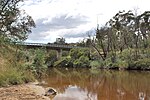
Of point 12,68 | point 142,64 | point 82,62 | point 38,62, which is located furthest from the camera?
point 82,62

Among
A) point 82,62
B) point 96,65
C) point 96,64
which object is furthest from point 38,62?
point 82,62

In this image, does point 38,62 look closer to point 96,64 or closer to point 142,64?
point 142,64

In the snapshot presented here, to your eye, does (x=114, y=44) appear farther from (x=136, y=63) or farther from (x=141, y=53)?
(x=136, y=63)

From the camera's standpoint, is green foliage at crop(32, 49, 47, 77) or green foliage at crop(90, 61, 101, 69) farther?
green foliage at crop(90, 61, 101, 69)

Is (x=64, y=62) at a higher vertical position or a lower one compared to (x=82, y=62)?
lower

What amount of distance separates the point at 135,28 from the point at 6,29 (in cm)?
4118

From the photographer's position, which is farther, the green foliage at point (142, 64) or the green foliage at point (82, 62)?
the green foliage at point (82, 62)

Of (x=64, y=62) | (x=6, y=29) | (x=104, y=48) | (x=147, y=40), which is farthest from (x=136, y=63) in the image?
(x=6, y=29)

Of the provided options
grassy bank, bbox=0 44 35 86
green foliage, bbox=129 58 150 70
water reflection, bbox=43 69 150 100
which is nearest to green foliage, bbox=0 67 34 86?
grassy bank, bbox=0 44 35 86

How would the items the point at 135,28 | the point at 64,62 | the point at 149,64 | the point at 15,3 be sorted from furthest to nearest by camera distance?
the point at 64,62 → the point at 135,28 → the point at 149,64 → the point at 15,3

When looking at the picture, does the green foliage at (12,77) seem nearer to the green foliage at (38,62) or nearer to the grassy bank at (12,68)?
the grassy bank at (12,68)

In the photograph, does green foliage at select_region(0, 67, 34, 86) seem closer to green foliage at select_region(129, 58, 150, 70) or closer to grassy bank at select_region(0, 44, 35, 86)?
grassy bank at select_region(0, 44, 35, 86)

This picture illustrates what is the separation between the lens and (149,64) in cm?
4666

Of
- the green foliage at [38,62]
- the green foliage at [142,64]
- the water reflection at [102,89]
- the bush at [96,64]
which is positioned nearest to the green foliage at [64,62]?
the bush at [96,64]
